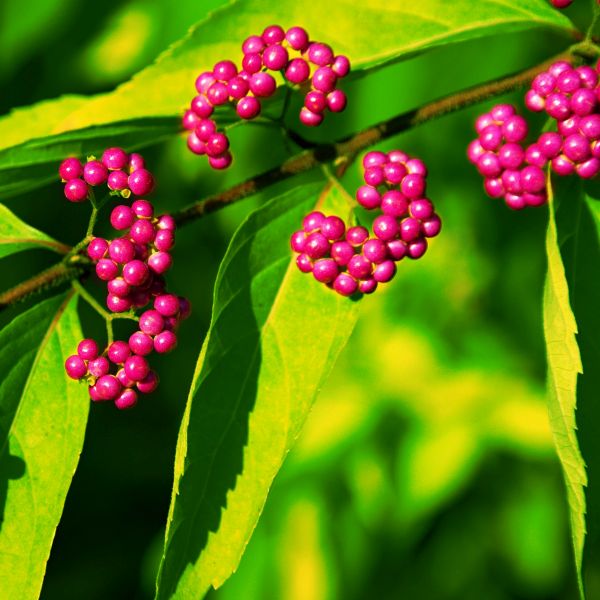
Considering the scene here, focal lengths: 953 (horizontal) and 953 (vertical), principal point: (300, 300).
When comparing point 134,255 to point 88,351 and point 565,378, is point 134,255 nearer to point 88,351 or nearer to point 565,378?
point 88,351

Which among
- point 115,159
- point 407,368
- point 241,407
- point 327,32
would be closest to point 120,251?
point 115,159

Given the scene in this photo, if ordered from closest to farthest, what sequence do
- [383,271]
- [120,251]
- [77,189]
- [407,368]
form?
1. [120,251]
2. [77,189]
3. [383,271]
4. [407,368]

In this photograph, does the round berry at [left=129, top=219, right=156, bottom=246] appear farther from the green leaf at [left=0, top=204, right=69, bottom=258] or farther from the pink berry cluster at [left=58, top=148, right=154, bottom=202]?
the green leaf at [left=0, top=204, right=69, bottom=258]

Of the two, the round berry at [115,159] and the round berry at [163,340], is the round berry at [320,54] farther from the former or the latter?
the round berry at [163,340]

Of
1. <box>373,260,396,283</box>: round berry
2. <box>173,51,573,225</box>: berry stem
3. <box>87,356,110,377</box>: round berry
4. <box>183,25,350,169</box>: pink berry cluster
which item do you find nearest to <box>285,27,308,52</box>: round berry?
<box>183,25,350,169</box>: pink berry cluster

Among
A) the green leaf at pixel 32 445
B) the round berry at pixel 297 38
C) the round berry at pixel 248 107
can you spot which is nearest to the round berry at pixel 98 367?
the green leaf at pixel 32 445
